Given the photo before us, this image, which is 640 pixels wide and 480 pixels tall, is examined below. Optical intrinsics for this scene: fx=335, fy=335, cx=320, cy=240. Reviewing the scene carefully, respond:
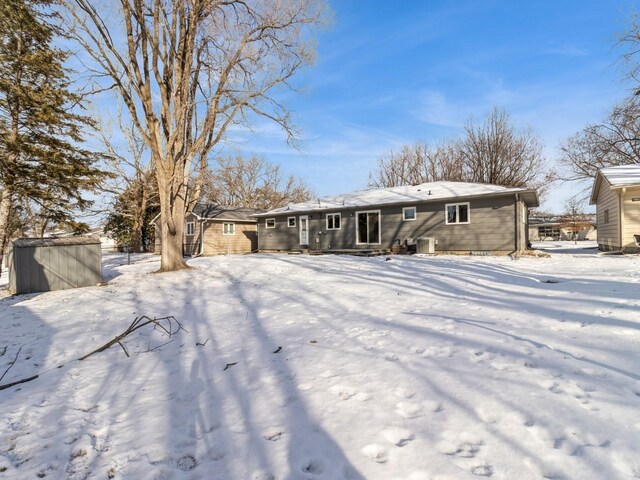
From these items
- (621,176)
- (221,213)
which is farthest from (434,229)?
(221,213)

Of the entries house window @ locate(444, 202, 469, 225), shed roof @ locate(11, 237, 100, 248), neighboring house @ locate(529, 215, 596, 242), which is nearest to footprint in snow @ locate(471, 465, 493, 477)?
shed roof @ locate(11, 237, 100, 248)

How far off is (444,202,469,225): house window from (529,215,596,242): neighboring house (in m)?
34.3

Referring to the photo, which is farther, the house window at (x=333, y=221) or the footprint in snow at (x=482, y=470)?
the house window at (x=333, y=221)

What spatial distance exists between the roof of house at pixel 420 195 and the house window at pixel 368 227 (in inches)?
25.4

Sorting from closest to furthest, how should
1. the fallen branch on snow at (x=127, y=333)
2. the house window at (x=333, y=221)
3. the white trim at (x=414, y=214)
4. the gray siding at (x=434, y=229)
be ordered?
the fallen branch on snow at (x=127, y=333)
the gray siding at (x=434, y=229)
the white trim at (x=414, y=214)
the house window at (x=333, y=221)

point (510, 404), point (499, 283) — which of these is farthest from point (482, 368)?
point (499, 283)

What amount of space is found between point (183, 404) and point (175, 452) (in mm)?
698

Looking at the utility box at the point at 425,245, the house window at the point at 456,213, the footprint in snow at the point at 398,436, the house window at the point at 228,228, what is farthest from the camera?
the house window at the point at 228,228

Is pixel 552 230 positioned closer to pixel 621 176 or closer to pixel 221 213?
pixel 621 176

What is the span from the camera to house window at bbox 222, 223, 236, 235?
2456 centimetres

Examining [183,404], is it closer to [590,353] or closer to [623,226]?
[590,353]

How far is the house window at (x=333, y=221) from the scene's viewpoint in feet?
61.6

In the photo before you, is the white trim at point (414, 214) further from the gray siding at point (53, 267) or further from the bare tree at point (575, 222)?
the bare tree at point (575, 222)

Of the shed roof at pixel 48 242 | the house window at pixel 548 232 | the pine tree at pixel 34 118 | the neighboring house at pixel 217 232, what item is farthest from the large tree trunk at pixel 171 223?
the house window at pixel 548 232
